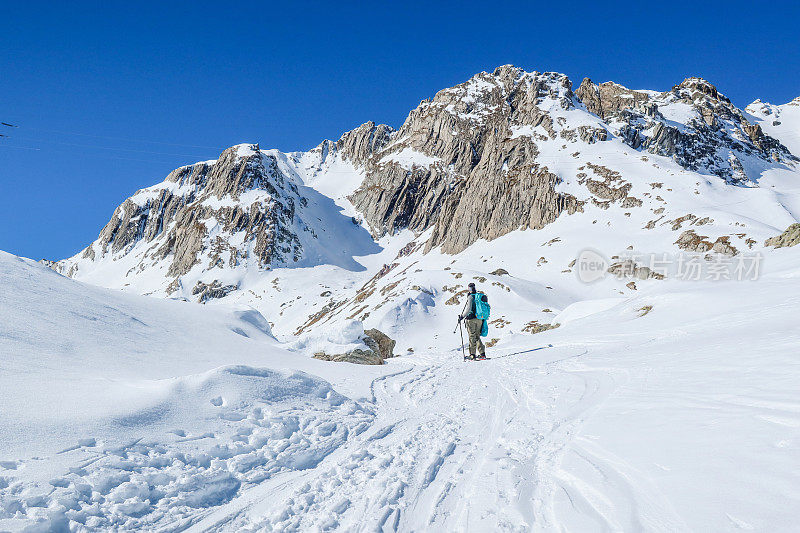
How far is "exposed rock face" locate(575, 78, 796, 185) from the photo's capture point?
10156 centimetres

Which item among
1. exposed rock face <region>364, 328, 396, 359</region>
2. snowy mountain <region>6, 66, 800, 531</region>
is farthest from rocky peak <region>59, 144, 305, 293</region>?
snowy mountain <region>6, 66, 800, 531</region>

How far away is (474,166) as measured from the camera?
470 ft

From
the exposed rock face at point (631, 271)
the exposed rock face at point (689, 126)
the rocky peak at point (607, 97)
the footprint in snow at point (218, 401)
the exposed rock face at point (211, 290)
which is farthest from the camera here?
the rocky peak at point (607, 97)

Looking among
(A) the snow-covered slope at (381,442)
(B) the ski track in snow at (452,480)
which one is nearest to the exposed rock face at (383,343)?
(A) the snow-covered slope at (381,442)

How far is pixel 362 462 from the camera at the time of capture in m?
4.15

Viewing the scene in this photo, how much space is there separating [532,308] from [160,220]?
175263mm

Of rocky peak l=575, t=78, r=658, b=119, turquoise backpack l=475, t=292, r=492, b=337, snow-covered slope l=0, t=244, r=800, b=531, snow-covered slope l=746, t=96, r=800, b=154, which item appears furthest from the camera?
snow-covered slope l=746, t=96, r=800, b=154

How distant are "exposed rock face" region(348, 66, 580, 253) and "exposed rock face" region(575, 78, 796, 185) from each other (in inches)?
615

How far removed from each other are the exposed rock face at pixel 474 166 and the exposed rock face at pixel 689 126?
15610 mm

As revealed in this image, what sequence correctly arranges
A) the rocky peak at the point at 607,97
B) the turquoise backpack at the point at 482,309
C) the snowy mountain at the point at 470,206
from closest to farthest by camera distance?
the turquoise backpack at the point at 482,309 → the snowy mountain at the point at 470,206 → the rocky peak at the point at 607,97

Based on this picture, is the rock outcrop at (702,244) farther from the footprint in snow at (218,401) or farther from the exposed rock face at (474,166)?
the footprint in snow at (218,401)

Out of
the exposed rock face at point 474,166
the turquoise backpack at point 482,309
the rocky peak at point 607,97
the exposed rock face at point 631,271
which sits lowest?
the turquoise backpack at point 482,309

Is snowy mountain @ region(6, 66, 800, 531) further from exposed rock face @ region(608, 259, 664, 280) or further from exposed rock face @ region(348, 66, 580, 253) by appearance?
exposed rock face @ region(348, 66, 580, 253)

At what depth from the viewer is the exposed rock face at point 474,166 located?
9018 centimetres
